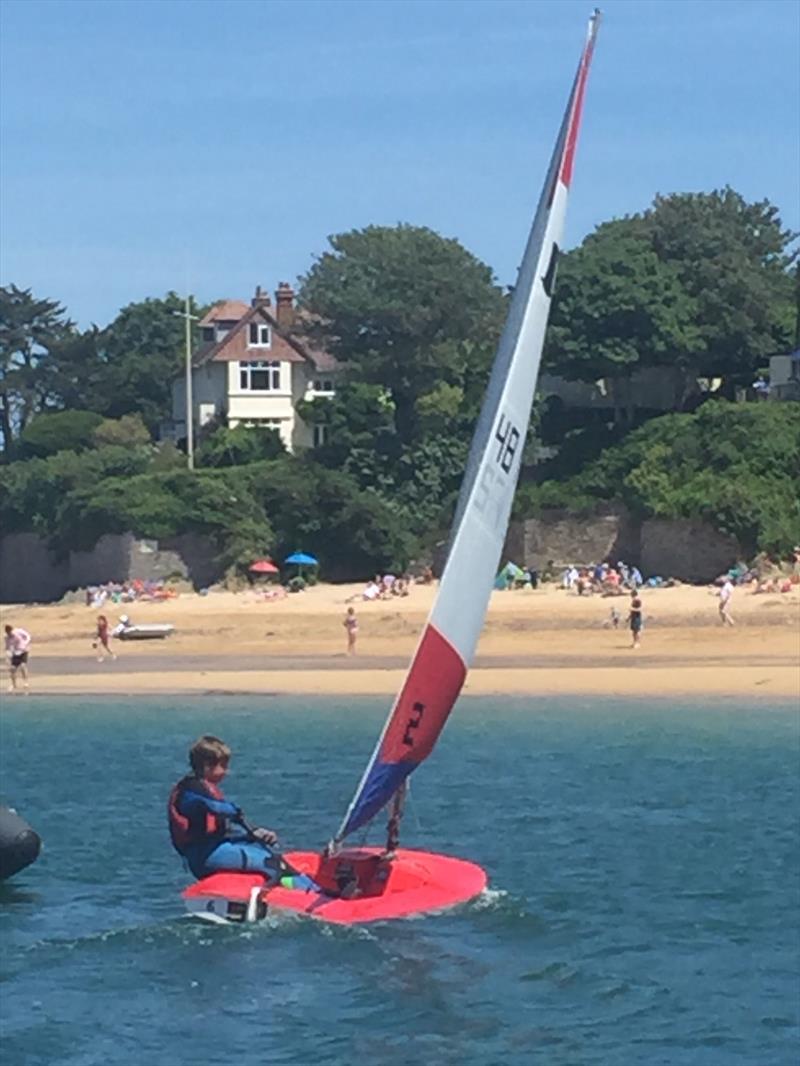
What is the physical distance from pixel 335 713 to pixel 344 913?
16932 mm

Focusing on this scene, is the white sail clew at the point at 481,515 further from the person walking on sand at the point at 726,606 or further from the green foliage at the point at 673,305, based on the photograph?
the green foliage at the point at 673,305

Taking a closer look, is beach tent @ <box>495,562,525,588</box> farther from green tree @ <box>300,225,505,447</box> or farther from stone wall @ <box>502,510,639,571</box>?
green tree @ <box>300,225,505,447</box>

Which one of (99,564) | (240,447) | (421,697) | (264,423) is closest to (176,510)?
(99,564)

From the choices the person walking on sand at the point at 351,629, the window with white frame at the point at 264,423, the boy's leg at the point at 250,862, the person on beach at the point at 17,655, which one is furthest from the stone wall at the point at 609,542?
the boy's leg at the point at 250,862

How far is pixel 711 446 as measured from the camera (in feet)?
165

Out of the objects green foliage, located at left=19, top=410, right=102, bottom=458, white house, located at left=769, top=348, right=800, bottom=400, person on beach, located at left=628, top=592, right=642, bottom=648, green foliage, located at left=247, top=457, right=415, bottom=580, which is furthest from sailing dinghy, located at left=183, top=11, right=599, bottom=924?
green foliage, located at left=19, top=410, right=102, bottom=458

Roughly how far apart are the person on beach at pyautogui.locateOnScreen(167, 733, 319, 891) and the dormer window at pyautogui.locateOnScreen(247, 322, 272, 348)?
49.6 metres

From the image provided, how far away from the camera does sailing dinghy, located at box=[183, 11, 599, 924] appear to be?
56.1ft

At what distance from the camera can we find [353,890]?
17641 mm

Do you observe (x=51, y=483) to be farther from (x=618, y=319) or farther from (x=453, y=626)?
(x=453, y=626)

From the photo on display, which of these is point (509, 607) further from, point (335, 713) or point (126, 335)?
point (126, 335)

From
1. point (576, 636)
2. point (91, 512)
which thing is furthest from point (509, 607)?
point (91, 512)

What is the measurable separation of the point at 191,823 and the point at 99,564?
1512 inches

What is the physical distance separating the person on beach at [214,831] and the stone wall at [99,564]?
35.1m
